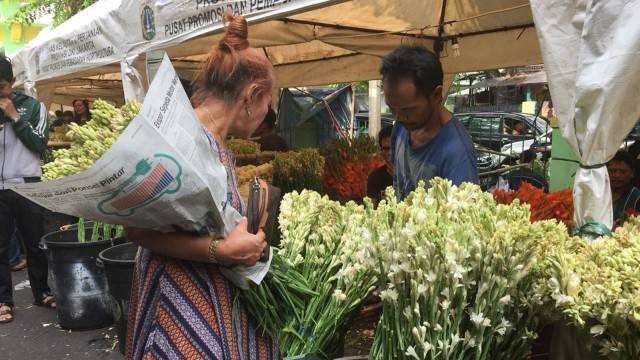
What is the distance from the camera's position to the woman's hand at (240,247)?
136cm

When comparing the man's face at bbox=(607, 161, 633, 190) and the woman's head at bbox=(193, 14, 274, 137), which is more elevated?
the woman's head at bbox=(193, 14, 274, 137)

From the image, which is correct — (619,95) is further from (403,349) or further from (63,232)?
(63,232)

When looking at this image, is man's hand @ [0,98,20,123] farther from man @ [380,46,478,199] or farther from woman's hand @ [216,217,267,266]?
woman's hand @ [216,217,267,266]

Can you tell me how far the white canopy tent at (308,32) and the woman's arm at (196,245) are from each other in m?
2.11

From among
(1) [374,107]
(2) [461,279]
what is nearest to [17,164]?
(2) [461,279]

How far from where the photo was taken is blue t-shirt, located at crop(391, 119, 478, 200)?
2.01 metres

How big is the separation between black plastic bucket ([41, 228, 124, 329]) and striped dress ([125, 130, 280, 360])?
2.67 metres

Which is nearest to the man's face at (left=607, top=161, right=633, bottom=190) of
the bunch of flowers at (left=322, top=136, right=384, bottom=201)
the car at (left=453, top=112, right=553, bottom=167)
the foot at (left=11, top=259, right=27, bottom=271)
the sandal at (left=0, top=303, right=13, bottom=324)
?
the bunch of flowers at (left=322, top=136, right=384, bottom=201)

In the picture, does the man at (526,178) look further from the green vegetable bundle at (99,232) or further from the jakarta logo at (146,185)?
the jakarta logo at (146,185)

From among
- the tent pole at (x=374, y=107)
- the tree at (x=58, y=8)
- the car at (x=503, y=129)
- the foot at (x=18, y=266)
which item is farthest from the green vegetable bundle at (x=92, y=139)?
the tree at (x=58, y=8)

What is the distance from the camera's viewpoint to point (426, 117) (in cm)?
215

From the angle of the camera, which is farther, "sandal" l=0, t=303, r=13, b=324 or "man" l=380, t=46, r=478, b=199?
"sandal" l=0, t=303, r=13, b=324

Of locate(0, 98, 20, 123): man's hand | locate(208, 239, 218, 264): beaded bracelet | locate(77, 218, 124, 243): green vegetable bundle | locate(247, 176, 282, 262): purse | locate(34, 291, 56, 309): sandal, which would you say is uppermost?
locate(0, 98, 20, 123): man's hand

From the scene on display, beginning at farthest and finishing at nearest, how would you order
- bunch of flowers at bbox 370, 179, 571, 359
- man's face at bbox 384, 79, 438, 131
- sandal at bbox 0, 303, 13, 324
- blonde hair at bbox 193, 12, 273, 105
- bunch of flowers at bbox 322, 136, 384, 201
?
bunch of flowers at bbox 322, 136, 384, 201, sandal at bbox 0, 303, 13, 324, man's face at bbox 384, 79, 438, 131, blonde hair at bbox 193, 12, 273, 105, bunch of flowers at bbox 370, 179, 571, 359
